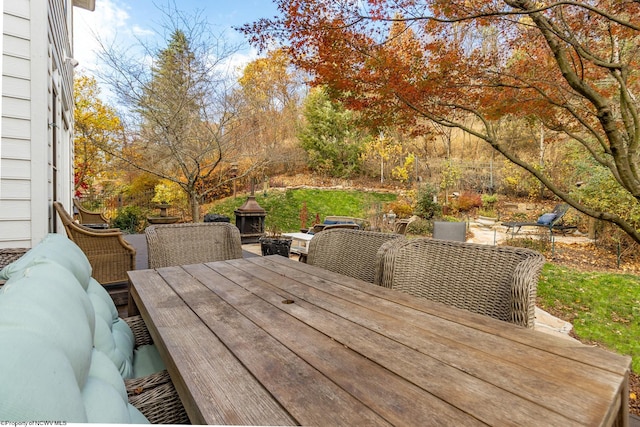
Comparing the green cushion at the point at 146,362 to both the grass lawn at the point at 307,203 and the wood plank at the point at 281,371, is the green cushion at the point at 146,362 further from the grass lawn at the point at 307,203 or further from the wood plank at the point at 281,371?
the grass lawn at the point at 307,203

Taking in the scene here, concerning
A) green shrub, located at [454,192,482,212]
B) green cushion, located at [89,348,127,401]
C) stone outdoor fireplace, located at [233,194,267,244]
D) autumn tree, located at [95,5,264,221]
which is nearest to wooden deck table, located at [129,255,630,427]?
green cushion, located at [89,348,127,401]

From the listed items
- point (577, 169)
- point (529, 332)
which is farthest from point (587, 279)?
point (529, 332)

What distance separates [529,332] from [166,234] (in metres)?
1.94

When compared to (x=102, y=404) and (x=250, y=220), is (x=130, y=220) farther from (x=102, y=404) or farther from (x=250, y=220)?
(x=102, y=404)

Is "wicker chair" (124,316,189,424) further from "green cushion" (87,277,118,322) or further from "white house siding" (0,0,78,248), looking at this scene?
"white house siding" (0,0,78,248)

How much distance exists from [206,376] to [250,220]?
5434mm

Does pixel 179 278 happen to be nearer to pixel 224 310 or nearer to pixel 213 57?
pixel 224 310

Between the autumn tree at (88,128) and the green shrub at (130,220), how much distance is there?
124 cm

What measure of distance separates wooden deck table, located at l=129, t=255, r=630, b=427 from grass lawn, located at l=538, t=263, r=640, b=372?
226 centimetres

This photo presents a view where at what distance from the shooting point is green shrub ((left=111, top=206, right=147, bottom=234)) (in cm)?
753

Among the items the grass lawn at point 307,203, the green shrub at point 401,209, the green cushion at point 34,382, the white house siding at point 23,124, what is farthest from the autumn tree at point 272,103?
the green cushion at point 34,382

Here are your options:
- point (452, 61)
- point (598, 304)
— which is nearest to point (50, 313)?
point (452, 61)

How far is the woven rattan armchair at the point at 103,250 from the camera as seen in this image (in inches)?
101

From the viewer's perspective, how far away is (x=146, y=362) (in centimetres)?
121
